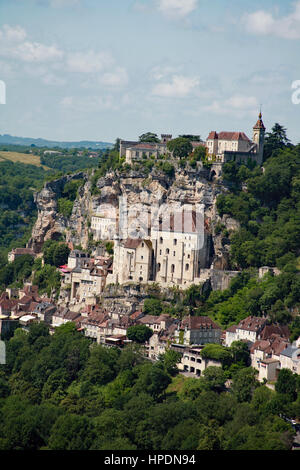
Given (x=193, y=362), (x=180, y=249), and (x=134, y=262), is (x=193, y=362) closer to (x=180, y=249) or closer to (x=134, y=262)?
(x=180, y=249)

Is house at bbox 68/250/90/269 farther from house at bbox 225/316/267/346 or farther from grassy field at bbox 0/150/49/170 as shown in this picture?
grassy field at bbox 0/150/49/170

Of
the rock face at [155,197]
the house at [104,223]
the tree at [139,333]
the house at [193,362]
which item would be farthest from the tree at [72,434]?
the house at [104,223]

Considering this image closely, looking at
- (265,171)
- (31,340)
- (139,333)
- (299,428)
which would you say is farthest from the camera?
(265,171)

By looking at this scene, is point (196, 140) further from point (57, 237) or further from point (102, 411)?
point (102, 411)

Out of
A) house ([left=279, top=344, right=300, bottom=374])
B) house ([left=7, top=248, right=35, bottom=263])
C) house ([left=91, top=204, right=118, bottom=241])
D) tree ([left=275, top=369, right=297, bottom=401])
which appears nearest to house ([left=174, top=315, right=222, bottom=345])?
house ([left=279, top=344, right=300, bottom=374])

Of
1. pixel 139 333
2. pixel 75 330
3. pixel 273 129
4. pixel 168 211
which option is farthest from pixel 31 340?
pixel 273 129

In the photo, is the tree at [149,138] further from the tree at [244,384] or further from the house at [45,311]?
the tree at [244,384]

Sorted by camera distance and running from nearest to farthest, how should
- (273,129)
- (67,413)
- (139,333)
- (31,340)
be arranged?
(67,413) < (139,333) < (31,340) < (273,129)
